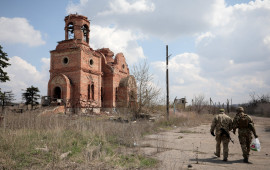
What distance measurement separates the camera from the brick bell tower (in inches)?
856

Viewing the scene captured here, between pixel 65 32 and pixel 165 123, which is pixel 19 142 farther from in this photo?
pixel 65 32

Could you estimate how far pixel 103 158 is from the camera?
5000 millimetres

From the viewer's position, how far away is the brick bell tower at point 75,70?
71.4 ft

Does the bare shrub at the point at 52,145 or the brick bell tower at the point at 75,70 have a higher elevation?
the brick bell tower at the point at 75,70

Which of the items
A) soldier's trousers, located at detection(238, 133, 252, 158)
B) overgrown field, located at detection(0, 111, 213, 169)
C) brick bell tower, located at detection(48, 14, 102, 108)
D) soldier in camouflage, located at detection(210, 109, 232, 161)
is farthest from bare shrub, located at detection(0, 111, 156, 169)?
brick bell tower, located at detection(48, 14, 102, 108)

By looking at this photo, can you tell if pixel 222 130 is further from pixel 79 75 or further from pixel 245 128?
pixel 79 75

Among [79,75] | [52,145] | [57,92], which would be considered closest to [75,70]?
[79,75]

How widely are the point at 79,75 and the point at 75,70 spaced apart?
90cm

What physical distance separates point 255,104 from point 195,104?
18785 mm

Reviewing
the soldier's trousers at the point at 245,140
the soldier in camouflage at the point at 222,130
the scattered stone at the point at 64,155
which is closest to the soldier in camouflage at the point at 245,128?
the soldier's trousers at the point at 245,140

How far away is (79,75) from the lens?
21922 mm

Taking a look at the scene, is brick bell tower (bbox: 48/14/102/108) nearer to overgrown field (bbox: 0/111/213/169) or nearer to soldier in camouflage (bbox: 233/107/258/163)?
overgrown field (bbox: 0/111/213/169)

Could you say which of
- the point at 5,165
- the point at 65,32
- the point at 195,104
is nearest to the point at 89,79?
the point at 65,32

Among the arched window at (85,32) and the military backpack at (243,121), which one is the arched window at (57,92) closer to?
the arched window at (85,32)
